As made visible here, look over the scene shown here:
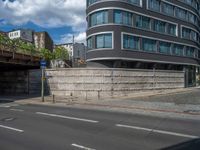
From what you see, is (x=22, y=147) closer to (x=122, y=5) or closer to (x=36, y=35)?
(x=122, y=5)

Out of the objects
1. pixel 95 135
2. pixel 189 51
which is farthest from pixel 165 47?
pixel 95 135

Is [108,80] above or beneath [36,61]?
beneath

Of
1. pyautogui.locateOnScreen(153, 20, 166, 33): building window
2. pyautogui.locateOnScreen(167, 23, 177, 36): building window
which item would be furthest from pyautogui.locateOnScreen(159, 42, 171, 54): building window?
pyautogui.locateOnScreen(167, 23, 177, 36): building window

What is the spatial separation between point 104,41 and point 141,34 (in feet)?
24.0

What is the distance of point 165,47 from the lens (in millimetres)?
54406

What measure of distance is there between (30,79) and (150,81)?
53.7 feet

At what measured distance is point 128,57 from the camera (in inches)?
1784

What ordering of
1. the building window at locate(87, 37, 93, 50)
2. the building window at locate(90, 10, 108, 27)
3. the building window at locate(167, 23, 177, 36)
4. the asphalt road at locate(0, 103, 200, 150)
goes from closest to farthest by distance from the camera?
the asphalt road at locate(0, 103, 200, 150) → the building window at locate(90, 10, 108, 27) → the building window at locate(87, 37, 93, 50) → the building window at locate(167, 23, 177, 36)

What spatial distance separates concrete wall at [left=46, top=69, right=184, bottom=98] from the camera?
35875 mm

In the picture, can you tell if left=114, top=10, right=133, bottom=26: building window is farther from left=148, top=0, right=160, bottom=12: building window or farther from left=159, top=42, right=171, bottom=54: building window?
left=159, top=42, right=171, bottom=54: building window

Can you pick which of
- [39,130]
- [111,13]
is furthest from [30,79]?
[39,130]

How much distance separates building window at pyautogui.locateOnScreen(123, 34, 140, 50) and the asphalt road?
3026cm

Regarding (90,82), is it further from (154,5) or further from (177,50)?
(177,50)

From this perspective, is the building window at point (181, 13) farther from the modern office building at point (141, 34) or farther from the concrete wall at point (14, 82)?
the concrete wall at point (14, 82)
